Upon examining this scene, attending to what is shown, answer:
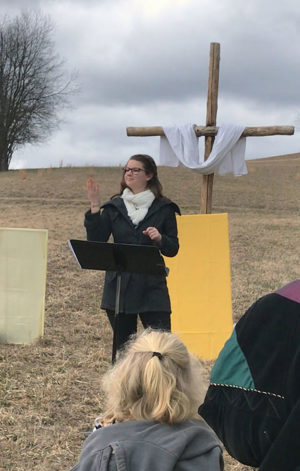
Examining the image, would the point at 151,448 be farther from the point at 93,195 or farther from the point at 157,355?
the point at 93,195

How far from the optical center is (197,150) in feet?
18.9

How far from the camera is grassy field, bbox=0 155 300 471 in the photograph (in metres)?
3.99

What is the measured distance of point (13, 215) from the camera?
1688cm

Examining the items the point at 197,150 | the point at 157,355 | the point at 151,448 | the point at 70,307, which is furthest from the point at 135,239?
the point at 70,307

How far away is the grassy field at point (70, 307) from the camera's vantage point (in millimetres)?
3994

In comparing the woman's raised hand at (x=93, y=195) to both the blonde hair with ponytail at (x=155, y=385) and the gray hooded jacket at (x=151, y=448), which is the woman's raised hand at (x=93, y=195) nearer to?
the blonde hair with ponytail at (x=155, y=385)

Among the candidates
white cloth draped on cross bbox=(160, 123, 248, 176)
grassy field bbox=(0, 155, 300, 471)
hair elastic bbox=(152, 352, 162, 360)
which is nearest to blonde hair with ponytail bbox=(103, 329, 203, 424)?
hair elastic bbox=(152, 352, 162, 360)

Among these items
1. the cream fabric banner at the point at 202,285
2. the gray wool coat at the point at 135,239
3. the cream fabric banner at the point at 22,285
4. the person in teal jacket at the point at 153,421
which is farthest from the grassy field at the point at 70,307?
the person in teal jacket at the point at 153,421

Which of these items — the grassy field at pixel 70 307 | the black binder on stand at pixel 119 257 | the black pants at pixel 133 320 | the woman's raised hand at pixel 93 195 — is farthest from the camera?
the black pants at pixel 133 320

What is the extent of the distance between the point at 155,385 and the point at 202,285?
4.09 m

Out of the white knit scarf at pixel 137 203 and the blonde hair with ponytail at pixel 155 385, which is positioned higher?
the white knit scarf at pixel 137 203

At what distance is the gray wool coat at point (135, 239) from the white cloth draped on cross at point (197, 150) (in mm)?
1419

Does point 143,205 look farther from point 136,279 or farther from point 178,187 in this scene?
point 178,187

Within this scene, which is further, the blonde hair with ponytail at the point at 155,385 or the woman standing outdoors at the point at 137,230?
the woman standing outdoors at the point at 137,230
